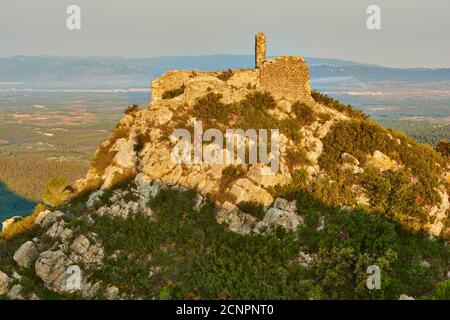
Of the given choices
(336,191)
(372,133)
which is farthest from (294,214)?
(372,133)

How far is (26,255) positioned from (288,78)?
20530 millimetres

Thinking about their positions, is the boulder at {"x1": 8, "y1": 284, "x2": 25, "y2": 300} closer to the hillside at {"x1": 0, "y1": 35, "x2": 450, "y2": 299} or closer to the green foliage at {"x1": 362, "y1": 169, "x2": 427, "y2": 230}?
the hillside at {"x1": 0, "y1": 35, "x2": 450, "y2": 299}

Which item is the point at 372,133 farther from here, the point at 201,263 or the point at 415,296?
the point at 201,263

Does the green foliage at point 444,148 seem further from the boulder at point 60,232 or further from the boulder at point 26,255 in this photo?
the boulder at point 26,255

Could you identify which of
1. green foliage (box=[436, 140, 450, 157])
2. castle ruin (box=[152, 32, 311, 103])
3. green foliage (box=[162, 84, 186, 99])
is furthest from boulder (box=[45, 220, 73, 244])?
green foliage (box=[436, 140, 450, 157])

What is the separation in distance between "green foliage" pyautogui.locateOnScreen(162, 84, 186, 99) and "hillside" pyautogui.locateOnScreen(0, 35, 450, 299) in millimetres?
155

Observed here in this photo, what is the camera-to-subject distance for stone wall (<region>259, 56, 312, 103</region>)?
33062mm

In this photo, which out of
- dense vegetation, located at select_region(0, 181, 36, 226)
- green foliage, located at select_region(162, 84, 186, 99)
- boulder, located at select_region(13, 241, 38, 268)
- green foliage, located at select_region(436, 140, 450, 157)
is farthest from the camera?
dense vegetation, located at select_region(0, 181, 36, 226)

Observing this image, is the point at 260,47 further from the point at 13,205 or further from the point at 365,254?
the point at 13,205

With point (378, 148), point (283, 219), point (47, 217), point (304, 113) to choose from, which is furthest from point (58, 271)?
point (378, 148)

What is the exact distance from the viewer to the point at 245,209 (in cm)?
2597
